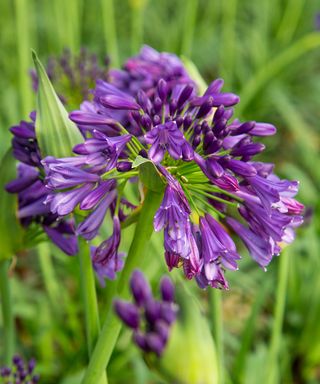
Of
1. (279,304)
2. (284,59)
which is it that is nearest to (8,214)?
(279,304)

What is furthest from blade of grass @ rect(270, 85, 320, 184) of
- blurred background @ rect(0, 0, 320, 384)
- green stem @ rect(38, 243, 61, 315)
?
green stem @ rect(38, 243, 61, 315)

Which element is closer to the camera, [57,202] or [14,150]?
[57,202]

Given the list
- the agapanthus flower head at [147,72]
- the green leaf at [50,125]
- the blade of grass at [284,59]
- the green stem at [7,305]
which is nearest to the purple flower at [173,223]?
the green leaf at [50,125]

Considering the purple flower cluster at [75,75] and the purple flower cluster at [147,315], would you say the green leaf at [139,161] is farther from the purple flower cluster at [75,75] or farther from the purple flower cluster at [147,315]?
the purple flower cluster at [75,75]

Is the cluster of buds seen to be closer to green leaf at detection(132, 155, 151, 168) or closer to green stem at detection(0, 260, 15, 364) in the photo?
green leaf at detection(132, 155, 151, 168)

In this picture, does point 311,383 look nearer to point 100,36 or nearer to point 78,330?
point 78,330

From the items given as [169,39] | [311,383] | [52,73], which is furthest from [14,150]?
[169,39]

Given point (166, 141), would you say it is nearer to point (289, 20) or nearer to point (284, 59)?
point (284, 59)
